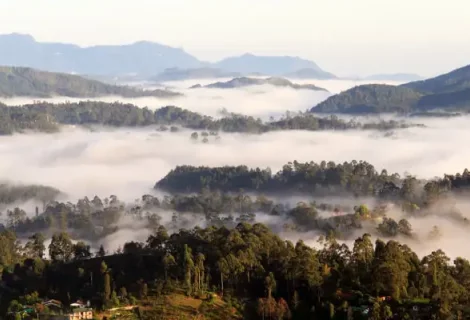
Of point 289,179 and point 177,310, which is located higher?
point 289,179

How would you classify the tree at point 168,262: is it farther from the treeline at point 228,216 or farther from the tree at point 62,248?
the treeline at point 228,216

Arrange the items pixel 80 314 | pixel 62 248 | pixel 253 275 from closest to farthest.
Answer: pixel 80 314 → pixel 253 275 → pixel 62 248

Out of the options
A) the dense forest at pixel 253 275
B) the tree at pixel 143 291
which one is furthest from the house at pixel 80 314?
the tree at pixel 143 291

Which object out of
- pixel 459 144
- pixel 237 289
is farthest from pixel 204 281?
pixel 459 144

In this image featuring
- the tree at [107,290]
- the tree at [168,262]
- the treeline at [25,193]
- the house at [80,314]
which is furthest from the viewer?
the treeline at [25,193]

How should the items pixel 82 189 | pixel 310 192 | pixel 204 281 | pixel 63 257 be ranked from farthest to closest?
pixel 82 189
pixel 310 192
pixel 63 257
pixel 204 281

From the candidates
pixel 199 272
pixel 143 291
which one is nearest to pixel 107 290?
pixel 143 291

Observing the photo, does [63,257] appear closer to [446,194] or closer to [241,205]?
[241,205]

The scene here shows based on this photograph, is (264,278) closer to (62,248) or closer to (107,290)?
(107,290)
